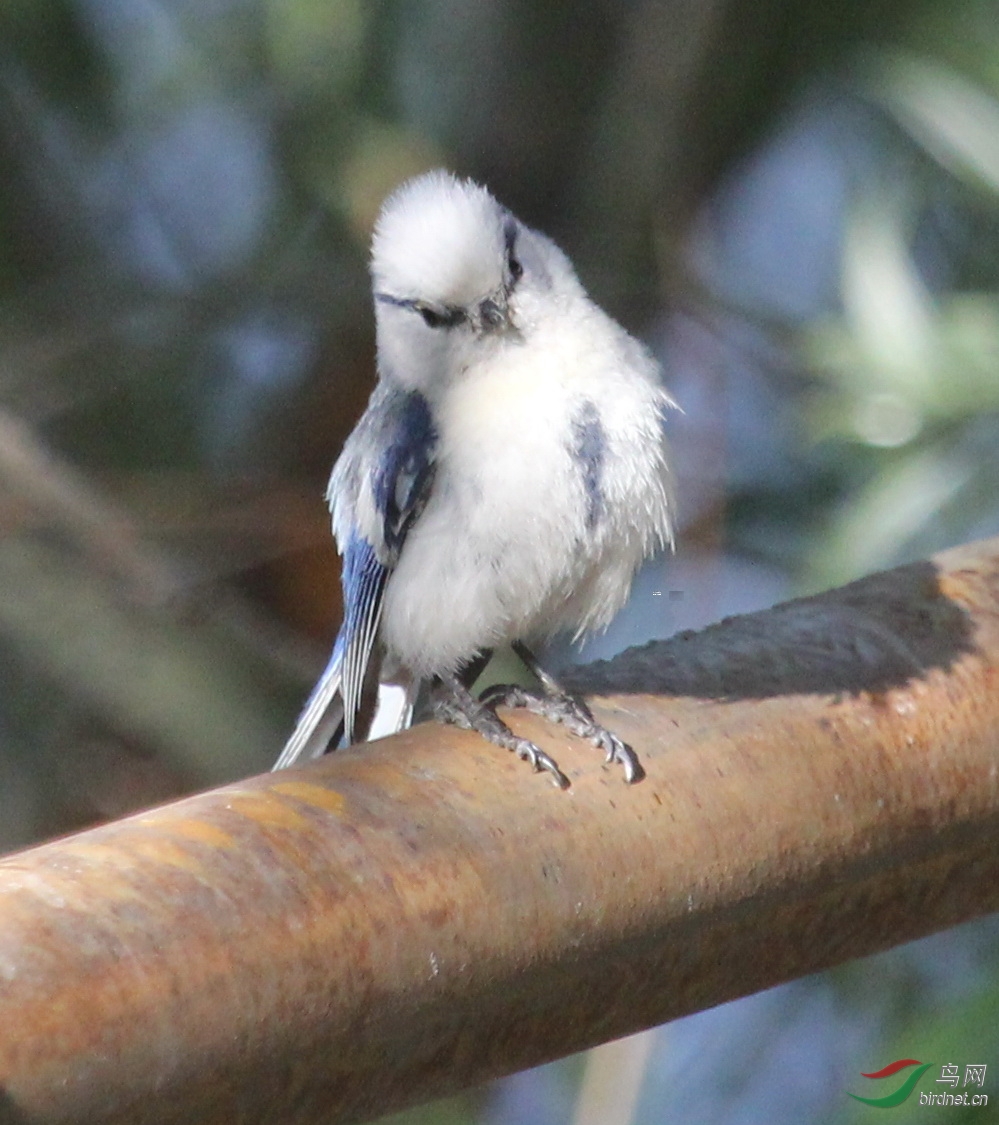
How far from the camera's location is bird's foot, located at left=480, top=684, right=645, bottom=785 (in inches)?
41.9

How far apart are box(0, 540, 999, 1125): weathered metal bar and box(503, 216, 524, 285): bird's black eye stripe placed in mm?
414

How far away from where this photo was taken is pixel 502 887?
94cm

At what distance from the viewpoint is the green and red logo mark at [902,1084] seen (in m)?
1.50

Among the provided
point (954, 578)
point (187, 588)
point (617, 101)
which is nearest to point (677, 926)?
point (954, 578)

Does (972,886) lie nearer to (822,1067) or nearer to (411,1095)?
(411,1095)

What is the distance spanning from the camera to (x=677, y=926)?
999 mm

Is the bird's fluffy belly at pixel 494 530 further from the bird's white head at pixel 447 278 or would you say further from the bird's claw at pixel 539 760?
the bird's claw at pixel 539 760

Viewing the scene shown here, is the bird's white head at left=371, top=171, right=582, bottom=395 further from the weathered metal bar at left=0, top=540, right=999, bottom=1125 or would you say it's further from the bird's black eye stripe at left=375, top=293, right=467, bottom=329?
the weathered metal bar at left=0, top=540, right=999, bottom=1125

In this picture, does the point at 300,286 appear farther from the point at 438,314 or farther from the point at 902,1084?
the point at 902,1084

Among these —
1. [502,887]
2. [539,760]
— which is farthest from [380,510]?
[502,887]

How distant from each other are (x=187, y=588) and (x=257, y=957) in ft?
4.90

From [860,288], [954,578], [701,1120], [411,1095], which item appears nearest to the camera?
[411,1095]

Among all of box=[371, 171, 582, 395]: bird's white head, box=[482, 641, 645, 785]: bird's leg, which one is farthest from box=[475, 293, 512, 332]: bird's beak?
box=[482, 641, 645, 785]: bird's leg

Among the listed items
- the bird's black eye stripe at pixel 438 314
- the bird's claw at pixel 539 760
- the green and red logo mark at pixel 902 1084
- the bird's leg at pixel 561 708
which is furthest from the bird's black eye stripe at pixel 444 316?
the green and red logo mark at pixel 902 1084
